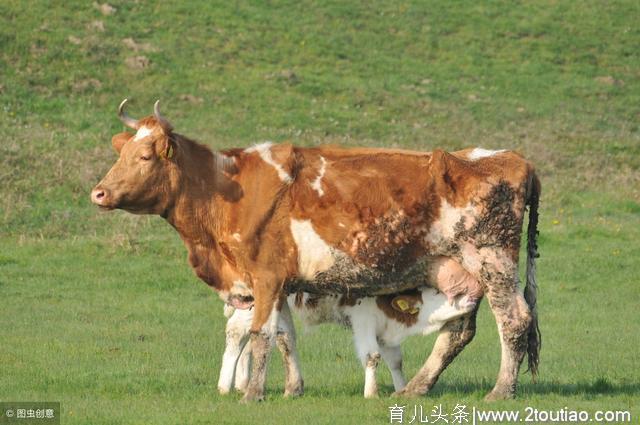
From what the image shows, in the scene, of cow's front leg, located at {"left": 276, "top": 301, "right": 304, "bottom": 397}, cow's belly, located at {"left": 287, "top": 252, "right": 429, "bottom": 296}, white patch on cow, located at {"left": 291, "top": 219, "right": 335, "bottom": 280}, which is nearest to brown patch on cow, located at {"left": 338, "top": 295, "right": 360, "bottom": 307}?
cow's belly, located at {"left": 287, "top": 252, "right": 429, "bottom": 296}

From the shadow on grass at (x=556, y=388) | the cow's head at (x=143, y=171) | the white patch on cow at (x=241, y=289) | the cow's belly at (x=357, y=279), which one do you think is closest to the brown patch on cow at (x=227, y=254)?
the white patch on cow at (x=241, y=289)

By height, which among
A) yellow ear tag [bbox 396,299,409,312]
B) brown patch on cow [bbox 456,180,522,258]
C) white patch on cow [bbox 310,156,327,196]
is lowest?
yellow ear tag [bbox 396,299,409,312]

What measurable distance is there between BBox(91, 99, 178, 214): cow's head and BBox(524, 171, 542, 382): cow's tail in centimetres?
347

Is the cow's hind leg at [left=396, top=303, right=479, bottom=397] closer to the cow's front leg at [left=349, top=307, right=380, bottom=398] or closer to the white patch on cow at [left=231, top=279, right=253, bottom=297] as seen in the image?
the cow's front leg at [left=349, top=307, right=380, bottom=398]

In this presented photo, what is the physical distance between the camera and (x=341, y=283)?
11.6 meters

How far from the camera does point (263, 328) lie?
37.6 ft

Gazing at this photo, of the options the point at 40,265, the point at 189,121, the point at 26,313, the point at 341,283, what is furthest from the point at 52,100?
the point at 341,283

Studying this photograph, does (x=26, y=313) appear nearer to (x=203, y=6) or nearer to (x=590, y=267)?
(x=590, y=267)

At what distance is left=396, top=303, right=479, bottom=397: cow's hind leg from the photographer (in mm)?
11867

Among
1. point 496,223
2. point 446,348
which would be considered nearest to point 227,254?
point 446,348

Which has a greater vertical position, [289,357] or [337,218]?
[337,218]

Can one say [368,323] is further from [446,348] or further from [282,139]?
[282,139]

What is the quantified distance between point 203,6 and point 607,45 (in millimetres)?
12907

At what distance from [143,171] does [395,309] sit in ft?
9.18
